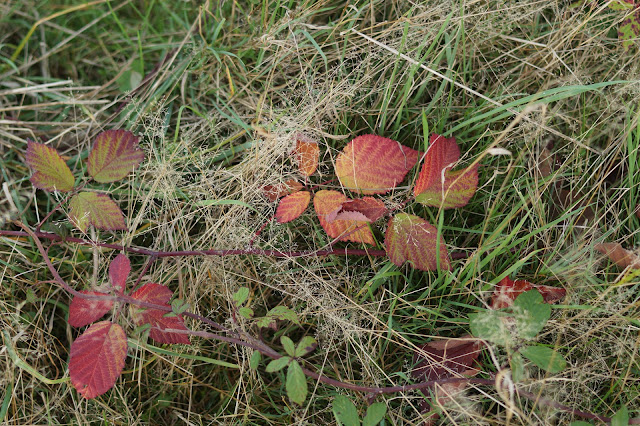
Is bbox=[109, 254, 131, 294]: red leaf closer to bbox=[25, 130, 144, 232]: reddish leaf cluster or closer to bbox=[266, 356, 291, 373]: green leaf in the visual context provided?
bbox=[25, 130, 144, 232]: reddish leaf cluster

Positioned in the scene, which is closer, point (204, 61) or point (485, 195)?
point (485, 195)

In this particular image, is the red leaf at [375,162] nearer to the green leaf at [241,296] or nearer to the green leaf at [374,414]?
the green leaf at [241,296]

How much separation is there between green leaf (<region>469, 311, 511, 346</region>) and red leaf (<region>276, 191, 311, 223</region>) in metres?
0.49

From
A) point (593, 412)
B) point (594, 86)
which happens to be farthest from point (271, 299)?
point (594, 86)

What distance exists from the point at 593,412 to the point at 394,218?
66cm

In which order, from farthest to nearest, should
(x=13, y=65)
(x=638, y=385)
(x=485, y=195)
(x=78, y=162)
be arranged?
(x=13, y=65)
(x=78, y=162)
(x=485, y=195)
(x=638, y=385)

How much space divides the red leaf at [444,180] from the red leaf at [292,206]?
0.28 meters

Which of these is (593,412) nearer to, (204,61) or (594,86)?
(594,86)

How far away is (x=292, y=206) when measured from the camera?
4.17 ft

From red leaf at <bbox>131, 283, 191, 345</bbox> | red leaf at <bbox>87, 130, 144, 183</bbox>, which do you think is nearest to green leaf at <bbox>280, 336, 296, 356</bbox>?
red leaf at <bbox>131, 283, 191, 345</bbox>

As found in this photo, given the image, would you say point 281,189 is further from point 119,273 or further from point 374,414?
point 374,414

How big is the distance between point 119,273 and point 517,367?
91 cm

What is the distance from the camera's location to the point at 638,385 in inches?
46.2

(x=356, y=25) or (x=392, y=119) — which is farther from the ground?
(x=356, y=25)
